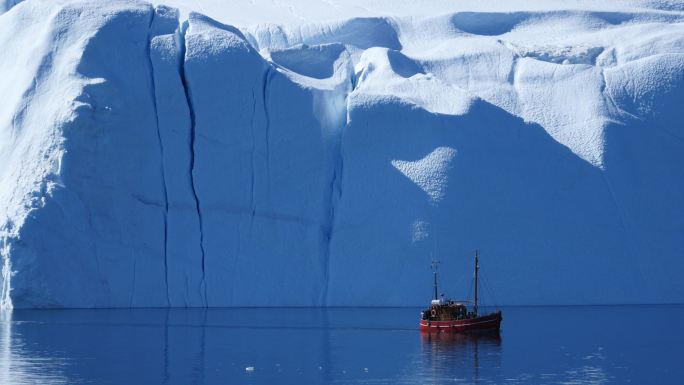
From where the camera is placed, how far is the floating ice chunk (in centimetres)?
3212

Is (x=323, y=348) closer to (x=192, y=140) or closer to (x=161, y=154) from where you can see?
(x=161, y=154)

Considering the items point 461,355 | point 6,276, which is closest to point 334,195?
point 6,276

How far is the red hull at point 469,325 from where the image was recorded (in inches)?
1085

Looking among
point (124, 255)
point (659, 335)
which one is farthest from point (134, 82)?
point (659, 335)

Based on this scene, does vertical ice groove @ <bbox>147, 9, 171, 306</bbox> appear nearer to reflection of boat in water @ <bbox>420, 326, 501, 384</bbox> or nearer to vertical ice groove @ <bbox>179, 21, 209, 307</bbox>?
vertical ice groove @ <bbox>179, 21, 209, 307</bbox>

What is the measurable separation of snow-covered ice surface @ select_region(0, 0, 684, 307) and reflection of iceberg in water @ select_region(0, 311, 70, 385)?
19.7ft

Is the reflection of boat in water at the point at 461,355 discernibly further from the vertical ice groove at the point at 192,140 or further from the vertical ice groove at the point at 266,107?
the vertical ice groove at the point at 266,107

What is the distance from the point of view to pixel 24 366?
68.2 feet

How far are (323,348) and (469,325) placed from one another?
16.0ft

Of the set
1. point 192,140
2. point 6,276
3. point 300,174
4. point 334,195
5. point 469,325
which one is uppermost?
point 192,140

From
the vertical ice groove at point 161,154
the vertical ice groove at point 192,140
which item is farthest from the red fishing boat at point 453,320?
the vertical ice groove at point 161,154

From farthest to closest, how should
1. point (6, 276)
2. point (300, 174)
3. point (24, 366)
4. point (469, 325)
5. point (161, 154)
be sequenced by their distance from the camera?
point (300, 174)
point (161, 154)
point (6, 276)
point (469, 325)
point (24, 366)

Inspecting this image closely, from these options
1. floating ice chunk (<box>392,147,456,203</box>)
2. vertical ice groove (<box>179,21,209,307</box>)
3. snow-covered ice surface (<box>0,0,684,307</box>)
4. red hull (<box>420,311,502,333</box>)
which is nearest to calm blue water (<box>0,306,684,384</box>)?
red hull (<box>420,311,502,333</box>)

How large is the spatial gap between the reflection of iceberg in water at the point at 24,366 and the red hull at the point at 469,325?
8597mm
